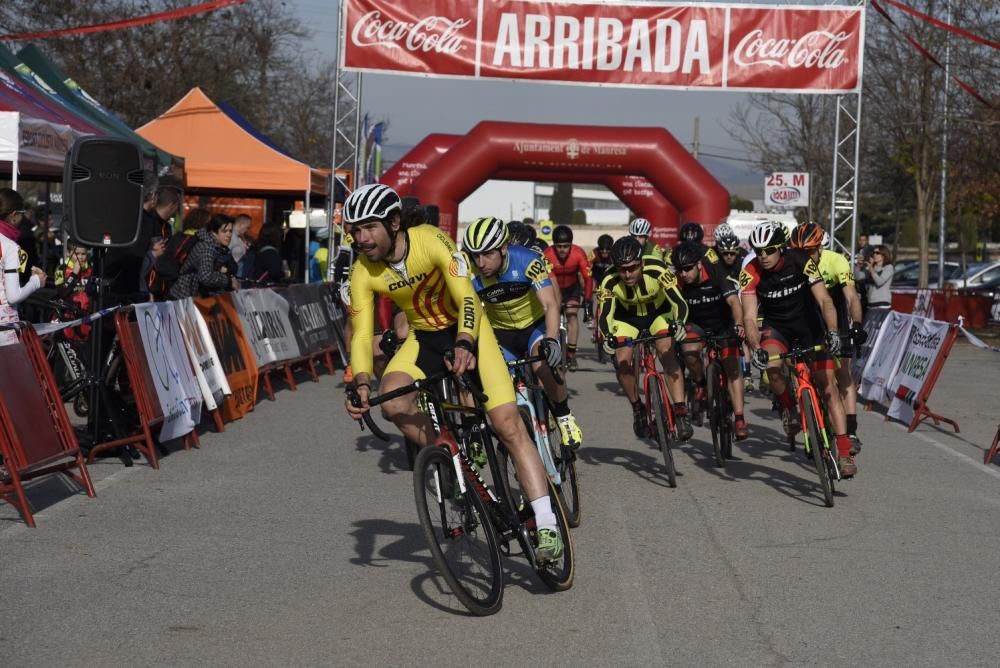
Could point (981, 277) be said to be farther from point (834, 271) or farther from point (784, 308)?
point (784, 308)

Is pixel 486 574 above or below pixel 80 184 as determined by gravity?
below

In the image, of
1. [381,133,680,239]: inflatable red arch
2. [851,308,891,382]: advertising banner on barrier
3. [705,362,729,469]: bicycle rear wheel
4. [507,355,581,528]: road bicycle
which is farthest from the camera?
[381,133,680,239]: inflatable red arch

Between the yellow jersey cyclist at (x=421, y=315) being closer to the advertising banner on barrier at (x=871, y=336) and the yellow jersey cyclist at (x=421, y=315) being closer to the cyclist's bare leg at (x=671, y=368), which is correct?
the cyclist's bare leg at (x=671, y=368)

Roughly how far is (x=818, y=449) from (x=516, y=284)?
2.29 meters

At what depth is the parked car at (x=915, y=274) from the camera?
4150 cm

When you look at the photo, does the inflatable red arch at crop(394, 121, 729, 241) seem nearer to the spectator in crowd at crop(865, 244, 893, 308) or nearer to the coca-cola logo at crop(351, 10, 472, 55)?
the coca-cola logo at crop(351, 10, 472, 55)

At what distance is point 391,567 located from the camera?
23.1 feet

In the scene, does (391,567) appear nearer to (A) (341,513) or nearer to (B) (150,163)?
(A) (341,513)

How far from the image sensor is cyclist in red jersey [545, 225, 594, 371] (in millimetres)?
17125

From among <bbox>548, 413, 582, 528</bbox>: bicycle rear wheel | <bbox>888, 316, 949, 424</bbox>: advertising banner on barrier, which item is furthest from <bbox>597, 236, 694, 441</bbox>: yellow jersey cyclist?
<bbox>888, 316, 949, 424</bbox>: advertising banner on barrier

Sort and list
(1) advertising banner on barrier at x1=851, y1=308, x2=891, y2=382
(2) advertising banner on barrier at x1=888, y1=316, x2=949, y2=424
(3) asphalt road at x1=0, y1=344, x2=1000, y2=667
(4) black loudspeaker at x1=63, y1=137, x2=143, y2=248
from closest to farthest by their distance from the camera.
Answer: (3) asphalt road at x1=0, y1=344, x2=1000, y2=667 < (4) black loudspeaker at x1=63, y1=137, x2=143, y2=248 < (2) advertising banner on barrier at x1=888, y1=316, x2=949, y2=424 < (1) advertising banner on barrier at x1=851, y1=308, x2=891, y2=382

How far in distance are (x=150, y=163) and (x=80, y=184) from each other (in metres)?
8.35

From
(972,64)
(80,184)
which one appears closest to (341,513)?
(80,184)

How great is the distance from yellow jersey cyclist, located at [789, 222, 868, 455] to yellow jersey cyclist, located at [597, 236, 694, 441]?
105 cm
